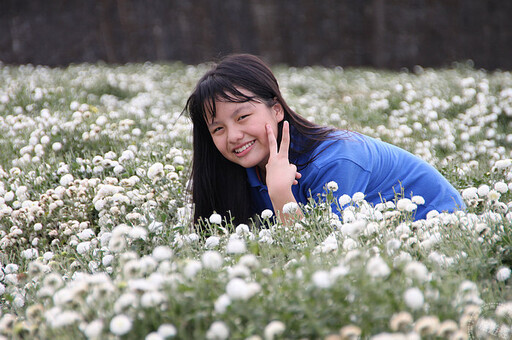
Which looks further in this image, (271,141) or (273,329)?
(271,141)

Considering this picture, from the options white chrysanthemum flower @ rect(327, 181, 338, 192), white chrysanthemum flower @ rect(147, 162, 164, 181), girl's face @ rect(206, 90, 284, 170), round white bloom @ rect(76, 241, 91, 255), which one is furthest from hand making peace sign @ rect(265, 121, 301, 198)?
round white bloom @ rect(76, 241, 91, 255)

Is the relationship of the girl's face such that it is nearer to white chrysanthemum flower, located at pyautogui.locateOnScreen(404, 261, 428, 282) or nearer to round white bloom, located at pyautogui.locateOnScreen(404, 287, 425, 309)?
white chrysanthemum flower, located at pyautogui.locateOnScreen(404, 261, 428, 282)

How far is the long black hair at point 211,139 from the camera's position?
140 inches

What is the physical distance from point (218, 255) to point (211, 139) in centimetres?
209

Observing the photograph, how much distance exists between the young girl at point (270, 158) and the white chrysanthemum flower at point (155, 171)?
0.86 ft

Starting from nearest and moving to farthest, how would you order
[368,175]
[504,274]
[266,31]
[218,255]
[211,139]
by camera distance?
[218,255] < [504,274] < [368,175] < [211,139] < [266,31]

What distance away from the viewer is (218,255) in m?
1.97

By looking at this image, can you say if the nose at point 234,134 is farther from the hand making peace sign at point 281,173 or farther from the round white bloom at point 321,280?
the round white bloom at point 321,280

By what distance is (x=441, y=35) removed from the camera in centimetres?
1492

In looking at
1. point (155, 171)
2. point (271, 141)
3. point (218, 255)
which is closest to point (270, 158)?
point (271, 141)

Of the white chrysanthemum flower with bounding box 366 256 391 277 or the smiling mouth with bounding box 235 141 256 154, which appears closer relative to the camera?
the white chrysanthemum flower with bounding box 366 256 391 277

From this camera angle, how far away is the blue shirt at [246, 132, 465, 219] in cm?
338

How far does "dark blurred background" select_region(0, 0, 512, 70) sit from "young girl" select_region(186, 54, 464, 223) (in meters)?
10.6

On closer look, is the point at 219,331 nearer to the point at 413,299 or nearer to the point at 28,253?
the point at 413,299
